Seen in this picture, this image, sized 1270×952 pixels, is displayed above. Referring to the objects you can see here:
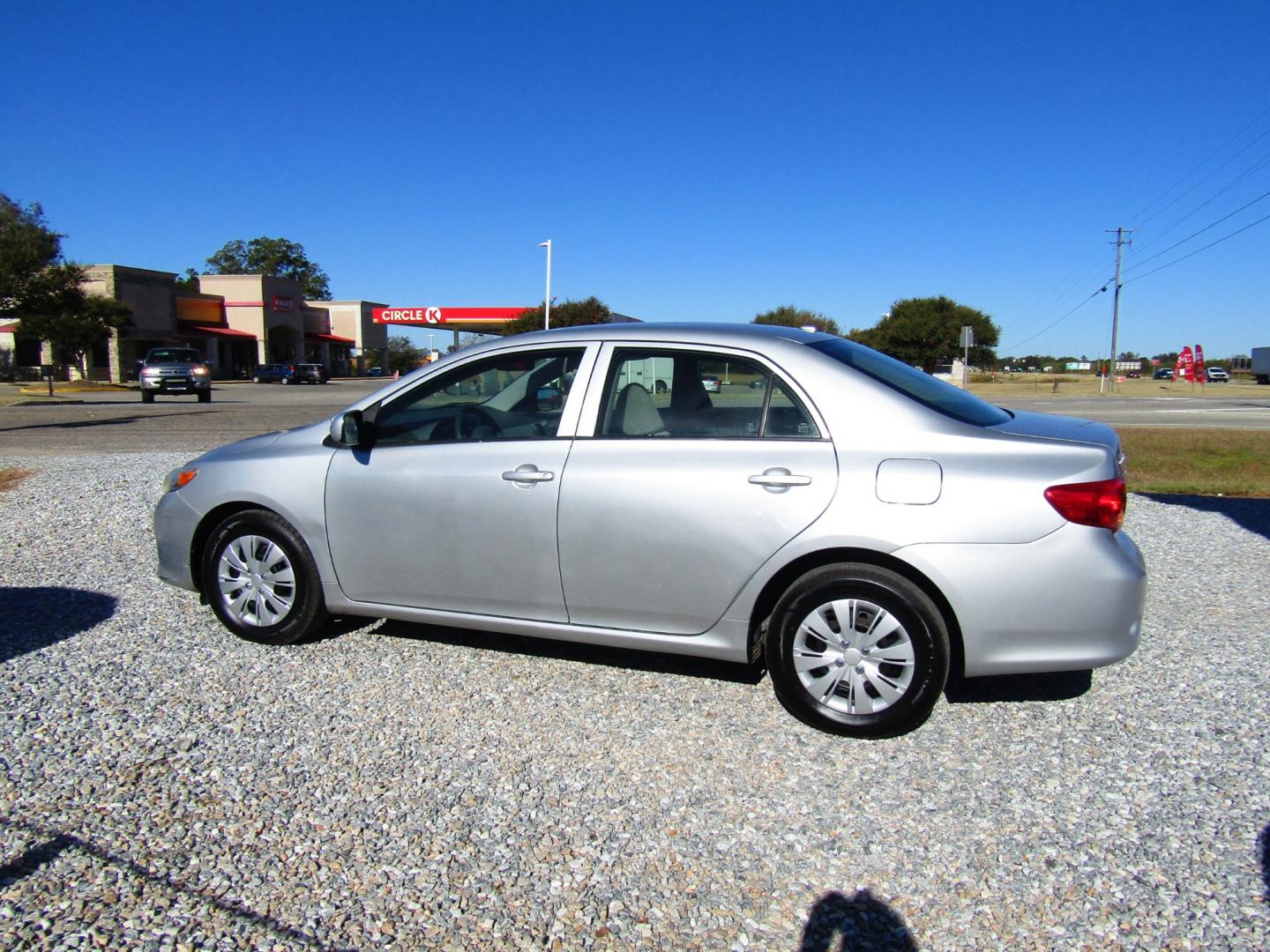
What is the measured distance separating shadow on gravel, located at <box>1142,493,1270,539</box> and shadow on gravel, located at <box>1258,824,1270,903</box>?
5.66m

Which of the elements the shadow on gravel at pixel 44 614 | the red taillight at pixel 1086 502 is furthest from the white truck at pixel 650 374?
the shadow on gravel at pixel 44 614

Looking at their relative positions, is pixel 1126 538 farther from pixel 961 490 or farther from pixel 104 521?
pixel 104 521

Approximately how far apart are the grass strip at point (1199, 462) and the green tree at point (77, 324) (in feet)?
120

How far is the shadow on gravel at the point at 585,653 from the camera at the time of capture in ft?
15.3

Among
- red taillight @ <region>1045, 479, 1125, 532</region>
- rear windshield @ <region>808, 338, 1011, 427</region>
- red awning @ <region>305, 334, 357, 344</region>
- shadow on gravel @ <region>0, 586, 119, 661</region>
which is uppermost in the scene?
red awning @ <region>305, 334, 357, 344</region>

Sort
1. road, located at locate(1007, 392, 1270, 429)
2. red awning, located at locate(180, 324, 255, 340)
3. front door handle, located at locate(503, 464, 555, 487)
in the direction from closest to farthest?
1. front door handle, located at locate(503, 464, 555, 487)
2. road, located at locate(1007, 392, 1270, 429)
3. red awning, located at locate(180, 324, 255, 340)

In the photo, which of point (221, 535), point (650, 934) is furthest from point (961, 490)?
point (221, 535)

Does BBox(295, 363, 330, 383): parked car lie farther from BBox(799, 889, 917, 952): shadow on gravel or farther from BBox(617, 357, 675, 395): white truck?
BBox(799, 889, 917, 952): shadow on gravel

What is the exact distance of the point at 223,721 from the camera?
401cm

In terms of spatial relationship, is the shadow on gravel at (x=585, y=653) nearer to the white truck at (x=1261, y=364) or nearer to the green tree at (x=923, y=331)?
the green tree at (x=923, y=331)

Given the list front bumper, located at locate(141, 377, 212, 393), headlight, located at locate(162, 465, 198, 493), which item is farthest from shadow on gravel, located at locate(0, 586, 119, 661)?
front bumper, located at locate(141, 377, 212, 393)

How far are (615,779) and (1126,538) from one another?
223 centimetres

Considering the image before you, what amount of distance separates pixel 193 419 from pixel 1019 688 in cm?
2116

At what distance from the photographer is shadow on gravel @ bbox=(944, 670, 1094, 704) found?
4305 mm
